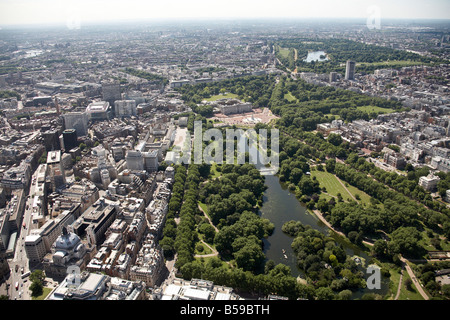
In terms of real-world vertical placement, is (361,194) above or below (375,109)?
below

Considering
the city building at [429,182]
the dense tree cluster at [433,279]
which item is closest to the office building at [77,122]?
the city building at [429,182]

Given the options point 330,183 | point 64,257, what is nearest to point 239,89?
point 330,183

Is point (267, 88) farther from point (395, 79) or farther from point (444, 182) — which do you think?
point (444, 182)

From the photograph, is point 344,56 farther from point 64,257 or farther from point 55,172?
point 64,257

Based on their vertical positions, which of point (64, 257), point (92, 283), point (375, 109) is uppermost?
point (375, 109)

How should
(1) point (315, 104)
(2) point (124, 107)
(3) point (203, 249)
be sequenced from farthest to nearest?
(1) point (315, 104) < (2) point (124, 107) < (3) point (203, 249)

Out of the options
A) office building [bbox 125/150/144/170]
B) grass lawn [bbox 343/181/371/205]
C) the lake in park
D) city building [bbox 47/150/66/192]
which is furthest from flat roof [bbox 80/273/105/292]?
grass lawn [bbox 343/181/371/205]

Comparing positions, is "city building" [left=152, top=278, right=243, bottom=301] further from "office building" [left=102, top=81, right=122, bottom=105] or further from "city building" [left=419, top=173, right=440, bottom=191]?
"office building" [left=102, top=81, right=122, bottom=105]

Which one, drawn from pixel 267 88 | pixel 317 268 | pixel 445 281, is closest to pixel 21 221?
pixel 317 268

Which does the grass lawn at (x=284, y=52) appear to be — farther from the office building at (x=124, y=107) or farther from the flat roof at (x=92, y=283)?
the flat roof at (x=92, y=283)
